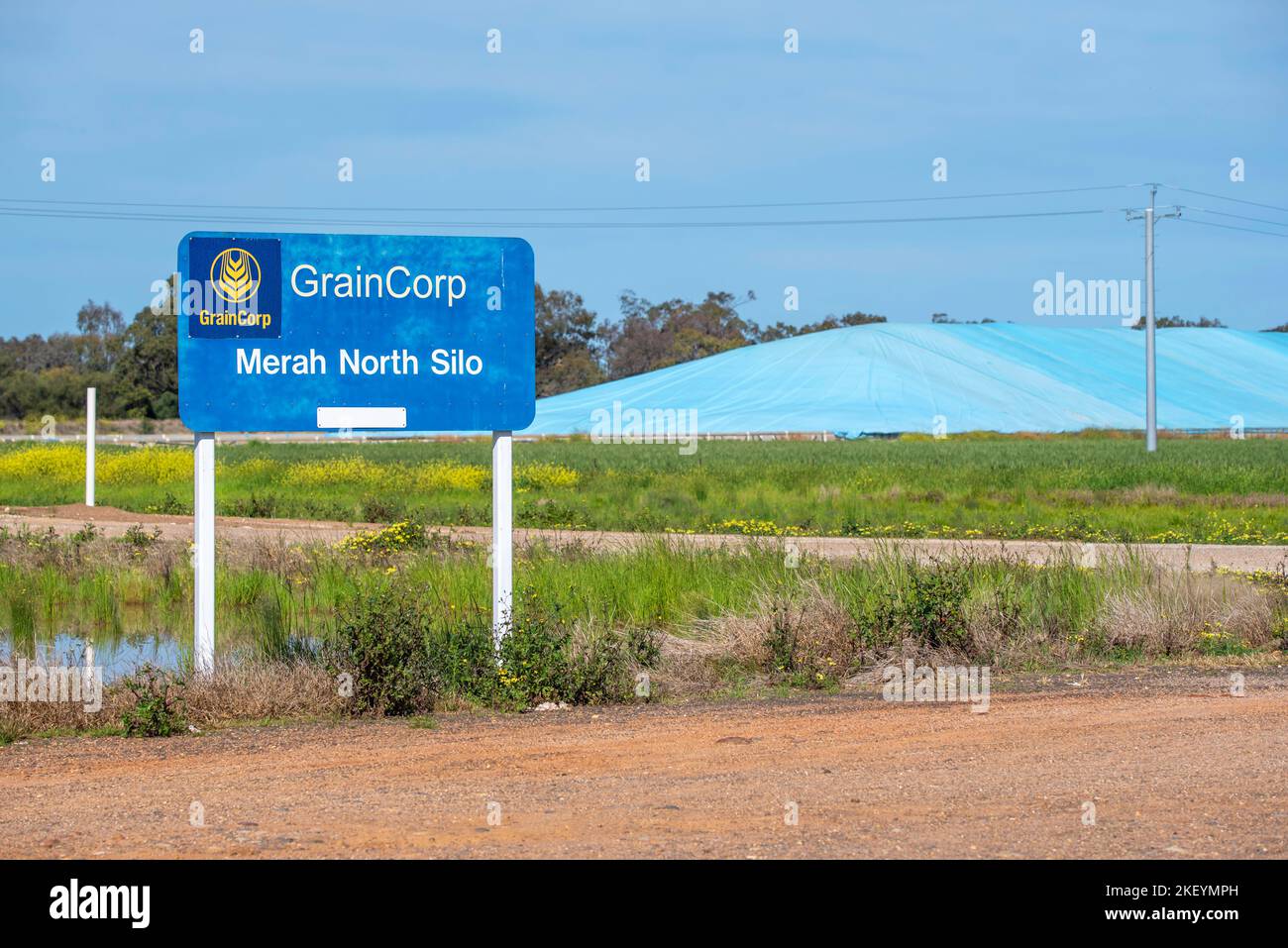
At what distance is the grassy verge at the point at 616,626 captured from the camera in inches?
365

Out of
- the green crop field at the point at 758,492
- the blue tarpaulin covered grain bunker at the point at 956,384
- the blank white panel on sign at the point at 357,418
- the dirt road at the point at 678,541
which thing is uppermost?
the blue tarpaulin covered grain bunker at the point at 956,384

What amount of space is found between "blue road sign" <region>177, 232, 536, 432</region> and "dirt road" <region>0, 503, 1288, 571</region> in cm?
481

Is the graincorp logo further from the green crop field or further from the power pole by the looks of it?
the power pole

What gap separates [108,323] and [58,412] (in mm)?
44626

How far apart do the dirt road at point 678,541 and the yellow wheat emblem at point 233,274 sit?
6.50 metres

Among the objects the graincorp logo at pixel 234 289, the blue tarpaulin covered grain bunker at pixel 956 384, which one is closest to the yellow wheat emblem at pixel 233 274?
the graincorp logo at pixel 234 289

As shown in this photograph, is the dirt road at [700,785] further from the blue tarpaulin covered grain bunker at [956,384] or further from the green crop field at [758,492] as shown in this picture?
the blue tarpaulin covered grain bunker at [956,384]

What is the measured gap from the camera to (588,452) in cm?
5856

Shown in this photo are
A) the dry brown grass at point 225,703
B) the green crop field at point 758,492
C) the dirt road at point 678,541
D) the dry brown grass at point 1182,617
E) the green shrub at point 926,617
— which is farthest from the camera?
the green crop field at point 758,492

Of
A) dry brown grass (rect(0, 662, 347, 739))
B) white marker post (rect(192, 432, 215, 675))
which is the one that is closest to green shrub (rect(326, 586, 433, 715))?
dry brown grass (rect(0, 662, 347, 739))

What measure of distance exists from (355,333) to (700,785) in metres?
4.85

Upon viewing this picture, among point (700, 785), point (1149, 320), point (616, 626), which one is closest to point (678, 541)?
point (616, 626)

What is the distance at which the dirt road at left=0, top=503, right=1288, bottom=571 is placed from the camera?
16391 millimetres
